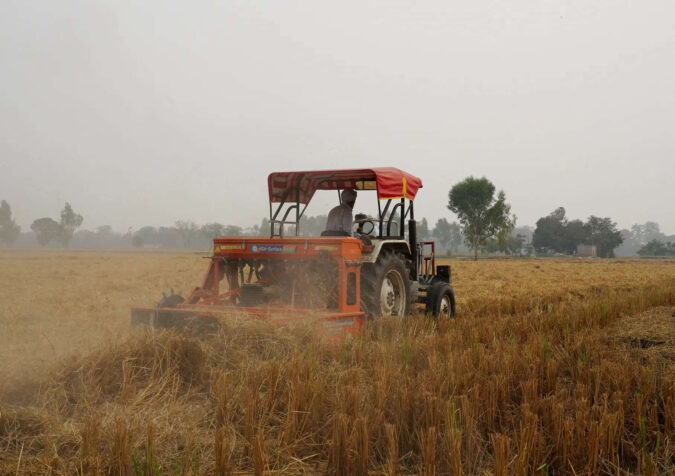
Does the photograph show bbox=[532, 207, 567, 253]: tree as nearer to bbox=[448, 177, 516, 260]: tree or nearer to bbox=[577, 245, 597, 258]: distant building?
bbox=[577, 245, 597, 258]: distant building

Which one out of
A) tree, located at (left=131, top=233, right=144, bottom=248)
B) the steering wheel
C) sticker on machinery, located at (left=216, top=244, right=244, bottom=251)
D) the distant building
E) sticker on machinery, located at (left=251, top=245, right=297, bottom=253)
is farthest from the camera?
tree, located at (left=131, top=233, right=144, bottom=248)

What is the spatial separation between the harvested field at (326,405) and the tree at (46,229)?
312 ft

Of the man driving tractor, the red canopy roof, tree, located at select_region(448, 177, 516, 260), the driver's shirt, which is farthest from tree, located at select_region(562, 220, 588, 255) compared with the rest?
the driver's shirt

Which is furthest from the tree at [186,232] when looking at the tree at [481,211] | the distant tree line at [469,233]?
the tree at [481,211]

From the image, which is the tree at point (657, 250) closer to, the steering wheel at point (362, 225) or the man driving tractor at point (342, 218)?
the steering wheel at point (362, 225)

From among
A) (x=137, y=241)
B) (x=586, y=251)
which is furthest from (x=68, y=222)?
(x=586, y=251)

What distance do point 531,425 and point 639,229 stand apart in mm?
225901

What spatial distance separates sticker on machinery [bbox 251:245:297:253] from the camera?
626 cm

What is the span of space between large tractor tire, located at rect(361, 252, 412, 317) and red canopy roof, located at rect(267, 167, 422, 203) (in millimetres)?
895

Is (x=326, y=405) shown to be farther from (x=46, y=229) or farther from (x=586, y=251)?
(x=46, y=229)

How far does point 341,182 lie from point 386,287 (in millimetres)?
1853

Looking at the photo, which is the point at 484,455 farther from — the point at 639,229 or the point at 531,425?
the point at 639,229

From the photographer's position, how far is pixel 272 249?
6.42 metres

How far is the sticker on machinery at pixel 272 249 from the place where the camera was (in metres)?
6.26
